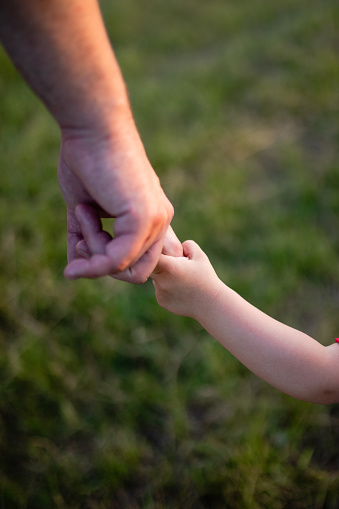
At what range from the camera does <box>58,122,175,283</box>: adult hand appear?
2.21 feet

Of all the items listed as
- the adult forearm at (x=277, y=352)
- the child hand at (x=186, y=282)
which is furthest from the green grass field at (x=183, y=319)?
the child hand at (x=186, y=282)

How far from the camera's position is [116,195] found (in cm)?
69

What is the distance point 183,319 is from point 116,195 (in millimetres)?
1106

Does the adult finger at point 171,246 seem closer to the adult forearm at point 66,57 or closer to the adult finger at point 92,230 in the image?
the adult finger at point 92,230

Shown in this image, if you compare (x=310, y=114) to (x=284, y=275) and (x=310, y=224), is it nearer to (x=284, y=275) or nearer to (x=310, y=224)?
(x=310, y=224)

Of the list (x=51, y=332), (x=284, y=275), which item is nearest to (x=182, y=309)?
(x=51, y=332)

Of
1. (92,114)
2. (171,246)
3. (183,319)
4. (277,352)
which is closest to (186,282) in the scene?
(171,246)

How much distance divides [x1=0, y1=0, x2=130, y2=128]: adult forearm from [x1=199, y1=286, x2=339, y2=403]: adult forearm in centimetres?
46

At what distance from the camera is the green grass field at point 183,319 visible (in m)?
1.29

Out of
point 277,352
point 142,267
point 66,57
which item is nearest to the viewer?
point 66,57

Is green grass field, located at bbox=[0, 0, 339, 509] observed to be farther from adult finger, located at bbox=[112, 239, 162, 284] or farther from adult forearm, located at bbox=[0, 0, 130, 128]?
adult forearm, located at bbox=[0, 0, 130, 128]

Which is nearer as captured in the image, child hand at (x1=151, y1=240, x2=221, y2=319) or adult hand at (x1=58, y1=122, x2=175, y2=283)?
adult hand at (x1=58, y1=122, x2=175, y2=283)

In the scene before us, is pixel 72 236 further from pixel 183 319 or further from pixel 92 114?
pixel 183 319

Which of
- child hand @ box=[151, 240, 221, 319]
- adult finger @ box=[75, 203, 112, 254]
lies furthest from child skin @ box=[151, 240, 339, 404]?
adult finger @ box=[75, 203, 112, 254]
